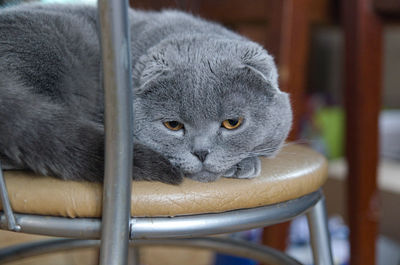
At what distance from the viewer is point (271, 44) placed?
1.17m

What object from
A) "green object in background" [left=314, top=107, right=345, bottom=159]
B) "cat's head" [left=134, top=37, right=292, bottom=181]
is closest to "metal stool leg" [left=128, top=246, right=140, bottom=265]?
"cat's head" [left=134, top=37, right=292, bottom=181]

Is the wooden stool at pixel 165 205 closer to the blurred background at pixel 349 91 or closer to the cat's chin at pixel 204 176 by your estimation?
the cat's chin at pixel 204 176

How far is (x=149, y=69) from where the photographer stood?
68 centimetres

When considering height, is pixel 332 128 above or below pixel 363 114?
below

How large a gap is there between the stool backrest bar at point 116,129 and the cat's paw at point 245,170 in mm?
179

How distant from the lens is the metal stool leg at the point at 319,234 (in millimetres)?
713

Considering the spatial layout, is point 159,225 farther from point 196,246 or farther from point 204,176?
point 196,246

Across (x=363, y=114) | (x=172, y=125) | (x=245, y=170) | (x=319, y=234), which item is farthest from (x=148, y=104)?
(x=363, y=114)

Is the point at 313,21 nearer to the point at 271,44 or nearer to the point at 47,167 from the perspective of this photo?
the point at 271,44

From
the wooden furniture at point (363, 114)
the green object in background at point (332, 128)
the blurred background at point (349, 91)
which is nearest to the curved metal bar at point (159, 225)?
the blurred background at point (349, 91)

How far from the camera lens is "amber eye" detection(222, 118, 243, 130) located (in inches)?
26.7

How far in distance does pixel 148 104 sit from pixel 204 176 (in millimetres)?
150

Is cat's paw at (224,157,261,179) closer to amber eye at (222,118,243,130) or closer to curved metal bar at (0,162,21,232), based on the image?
amber eye at (222,118,243,130)

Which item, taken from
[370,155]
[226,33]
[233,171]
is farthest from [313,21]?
A: [233,171]
